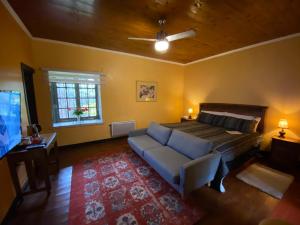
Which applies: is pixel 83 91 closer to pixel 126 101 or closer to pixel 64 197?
pixel 126 101

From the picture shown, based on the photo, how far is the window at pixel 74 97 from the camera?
338 cm

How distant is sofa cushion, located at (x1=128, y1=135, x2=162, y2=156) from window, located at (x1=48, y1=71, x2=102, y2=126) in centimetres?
154

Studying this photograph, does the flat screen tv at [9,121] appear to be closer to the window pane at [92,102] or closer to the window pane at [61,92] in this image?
the window pane at [61,92]

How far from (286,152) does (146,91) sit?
3.83 m

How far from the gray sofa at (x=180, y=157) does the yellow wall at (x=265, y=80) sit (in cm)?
226

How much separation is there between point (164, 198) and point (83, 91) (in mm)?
3420

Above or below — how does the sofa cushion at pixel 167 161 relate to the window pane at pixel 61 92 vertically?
below

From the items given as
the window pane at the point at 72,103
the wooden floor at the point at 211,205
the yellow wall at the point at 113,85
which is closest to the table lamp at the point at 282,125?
the wooden floor at the point at 211,205

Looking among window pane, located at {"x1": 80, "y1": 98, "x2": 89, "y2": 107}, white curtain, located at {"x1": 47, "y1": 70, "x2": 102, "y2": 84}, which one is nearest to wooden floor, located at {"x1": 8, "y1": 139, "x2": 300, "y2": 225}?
window pane, located at {"x1": 80, "y1": 98, "x2": 89, "y2": 107}

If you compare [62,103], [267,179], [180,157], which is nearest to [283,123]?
[267,179]

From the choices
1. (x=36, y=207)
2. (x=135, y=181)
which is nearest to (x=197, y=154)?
(x=135, y=181)

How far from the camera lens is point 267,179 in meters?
2.33

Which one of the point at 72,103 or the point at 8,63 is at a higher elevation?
the point at 8,63

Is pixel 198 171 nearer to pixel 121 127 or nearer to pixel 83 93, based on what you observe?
pixel 121 127
